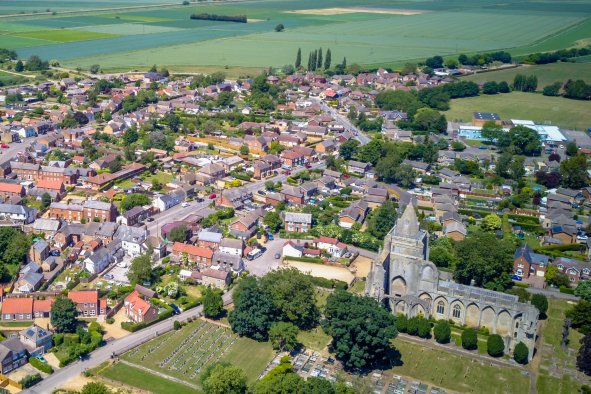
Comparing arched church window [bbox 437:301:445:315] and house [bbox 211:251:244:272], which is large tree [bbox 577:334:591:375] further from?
house [bbox 211:251:244:272]

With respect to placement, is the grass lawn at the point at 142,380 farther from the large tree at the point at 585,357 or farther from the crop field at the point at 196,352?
the large tree at the point at 585,357

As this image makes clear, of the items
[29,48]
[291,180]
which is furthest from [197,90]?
[29,48]

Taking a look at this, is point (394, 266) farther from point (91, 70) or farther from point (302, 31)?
point (302, 31)

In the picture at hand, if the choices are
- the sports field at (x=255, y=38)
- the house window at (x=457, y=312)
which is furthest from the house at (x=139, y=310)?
the sports field at (x=255, y=38)

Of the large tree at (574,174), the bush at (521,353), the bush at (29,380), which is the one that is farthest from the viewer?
the large tree at (574,174)

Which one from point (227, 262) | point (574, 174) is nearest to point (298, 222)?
point (227, 262)

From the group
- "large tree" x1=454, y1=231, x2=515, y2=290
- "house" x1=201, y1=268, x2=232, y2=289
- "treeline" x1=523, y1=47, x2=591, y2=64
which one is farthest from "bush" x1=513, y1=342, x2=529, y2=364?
"treeline" x1=523, y1=47, x2=591, y2=64
